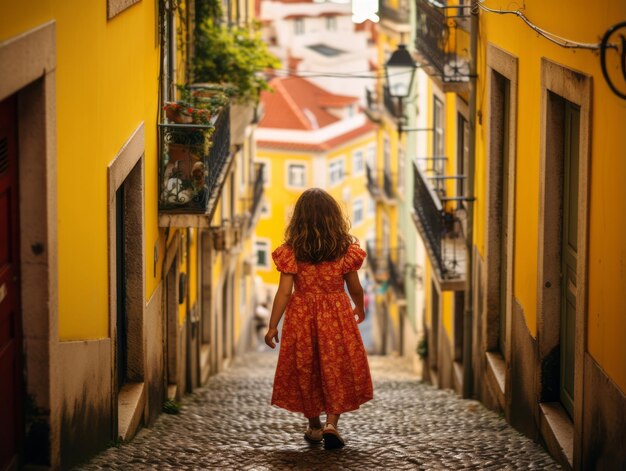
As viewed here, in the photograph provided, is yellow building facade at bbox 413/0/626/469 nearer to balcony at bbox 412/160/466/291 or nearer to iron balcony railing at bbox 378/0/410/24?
balcony at bbox 412/160/466/291

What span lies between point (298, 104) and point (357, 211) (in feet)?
19.1

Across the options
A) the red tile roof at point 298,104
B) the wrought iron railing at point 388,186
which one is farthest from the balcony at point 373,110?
the red tile roof at point 298,104

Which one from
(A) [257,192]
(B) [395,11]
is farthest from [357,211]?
(A) [257,192]

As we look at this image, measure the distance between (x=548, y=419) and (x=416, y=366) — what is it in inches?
549

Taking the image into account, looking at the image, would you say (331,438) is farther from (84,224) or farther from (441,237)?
(441,237)

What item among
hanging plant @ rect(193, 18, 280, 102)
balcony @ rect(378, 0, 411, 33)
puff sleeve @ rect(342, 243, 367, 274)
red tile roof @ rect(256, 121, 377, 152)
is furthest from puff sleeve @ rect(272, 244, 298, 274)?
red tile roof @ rect(256, 121, 377, 152)

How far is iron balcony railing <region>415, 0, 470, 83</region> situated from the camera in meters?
12.9

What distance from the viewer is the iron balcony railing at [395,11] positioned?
26237 millimetres

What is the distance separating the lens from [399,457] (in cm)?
762

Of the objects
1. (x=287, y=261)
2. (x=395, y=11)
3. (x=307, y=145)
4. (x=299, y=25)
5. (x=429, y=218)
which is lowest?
(x=287, y=261)

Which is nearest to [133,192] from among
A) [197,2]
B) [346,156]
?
[197,2]

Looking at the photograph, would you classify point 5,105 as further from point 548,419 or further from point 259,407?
point 259,407

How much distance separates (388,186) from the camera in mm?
29172

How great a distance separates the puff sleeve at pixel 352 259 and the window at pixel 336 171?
4408 cm
